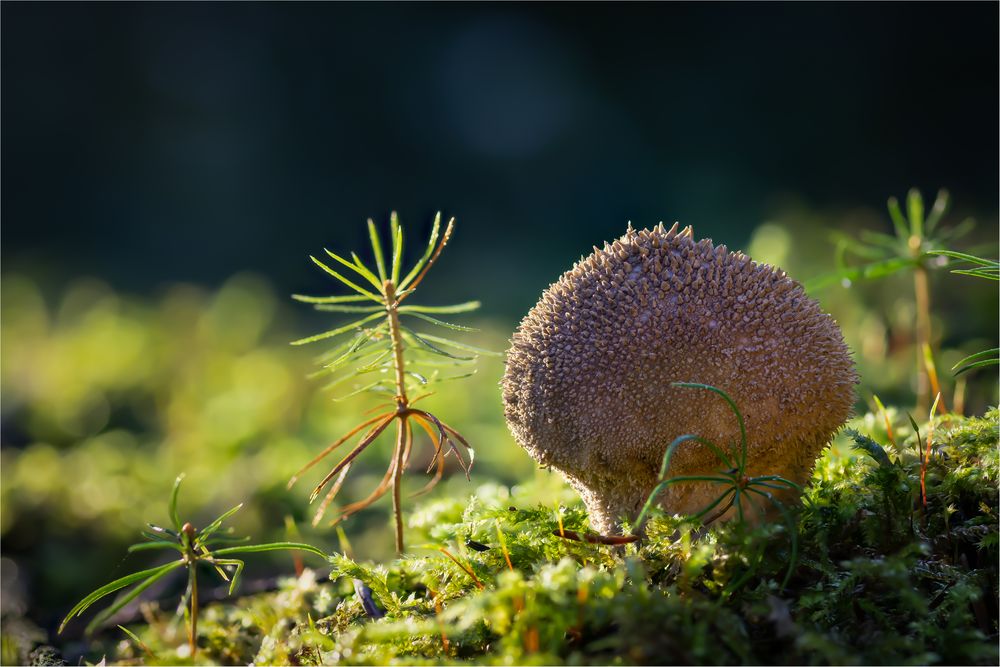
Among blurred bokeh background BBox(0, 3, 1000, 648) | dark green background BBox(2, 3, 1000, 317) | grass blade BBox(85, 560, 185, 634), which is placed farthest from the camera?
dark green background BBox(2, 3, 1000, 317)

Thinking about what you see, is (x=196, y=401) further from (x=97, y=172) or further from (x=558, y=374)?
(x=97, y=172)

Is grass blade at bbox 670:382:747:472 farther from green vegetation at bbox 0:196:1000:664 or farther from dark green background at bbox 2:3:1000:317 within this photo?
dark green background at bbox 2:3:1000:317

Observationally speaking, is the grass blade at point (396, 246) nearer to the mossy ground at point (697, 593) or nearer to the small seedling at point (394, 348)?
the small seedling at point (394, 348)

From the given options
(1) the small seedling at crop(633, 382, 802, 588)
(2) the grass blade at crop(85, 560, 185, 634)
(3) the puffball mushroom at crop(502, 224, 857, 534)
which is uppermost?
(3) the puffball mushroom at crop(502, 224, 857, 534)

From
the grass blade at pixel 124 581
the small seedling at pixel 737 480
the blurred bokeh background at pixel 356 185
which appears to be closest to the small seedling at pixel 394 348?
the grass blade at pixel 124 581

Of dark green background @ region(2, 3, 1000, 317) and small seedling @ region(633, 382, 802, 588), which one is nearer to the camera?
small seedling @ region(633, 382, 802, 588)

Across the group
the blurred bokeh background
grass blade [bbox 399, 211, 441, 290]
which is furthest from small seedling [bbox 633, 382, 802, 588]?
the blurred bokeh background

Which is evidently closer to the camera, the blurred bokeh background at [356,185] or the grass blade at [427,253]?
the grass blade at [427,253]

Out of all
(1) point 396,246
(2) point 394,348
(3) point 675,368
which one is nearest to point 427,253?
(1) point 396,246
